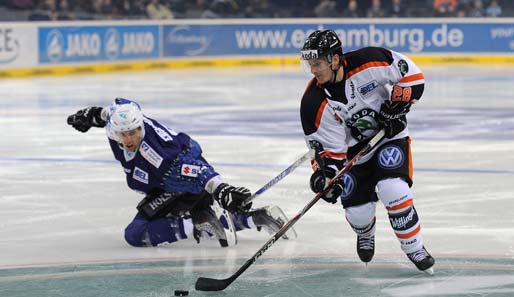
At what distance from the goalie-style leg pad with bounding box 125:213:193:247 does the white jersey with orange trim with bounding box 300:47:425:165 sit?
966 mm

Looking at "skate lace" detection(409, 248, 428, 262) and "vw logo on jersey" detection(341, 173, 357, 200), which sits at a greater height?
"vw logo on jersey" detection(341, 173, 357, 200)

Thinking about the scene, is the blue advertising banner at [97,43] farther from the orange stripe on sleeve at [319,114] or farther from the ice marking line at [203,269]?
the orange stripe on sleeve at [319,114]

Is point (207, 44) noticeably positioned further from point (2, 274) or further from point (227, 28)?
point (2, 274)

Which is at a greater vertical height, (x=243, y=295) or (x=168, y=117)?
(x=243, y=295)

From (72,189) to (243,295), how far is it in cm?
312

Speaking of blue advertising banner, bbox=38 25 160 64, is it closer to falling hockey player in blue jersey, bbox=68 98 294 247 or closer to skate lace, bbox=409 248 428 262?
falling hockey player in blue jersey, bbox=68 98 294 247

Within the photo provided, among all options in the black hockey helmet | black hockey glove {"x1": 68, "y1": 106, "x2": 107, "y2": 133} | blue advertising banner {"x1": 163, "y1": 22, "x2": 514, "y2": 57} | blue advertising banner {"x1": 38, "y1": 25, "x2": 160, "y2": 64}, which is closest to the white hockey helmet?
black hockey glove {"x1": 68, "y1": 106, "x2": 107, "y2": 133}

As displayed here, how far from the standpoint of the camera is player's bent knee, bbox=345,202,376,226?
5.27m

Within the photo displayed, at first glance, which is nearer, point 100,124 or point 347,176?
point 347,176

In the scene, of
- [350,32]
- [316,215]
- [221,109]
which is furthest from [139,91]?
[316,215]

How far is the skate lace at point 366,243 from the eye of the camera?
5.30 meters

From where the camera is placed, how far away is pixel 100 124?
600 centimetres

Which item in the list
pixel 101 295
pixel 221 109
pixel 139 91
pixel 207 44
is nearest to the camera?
pixel 101 295

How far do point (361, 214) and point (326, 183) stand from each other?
1.16 feet
